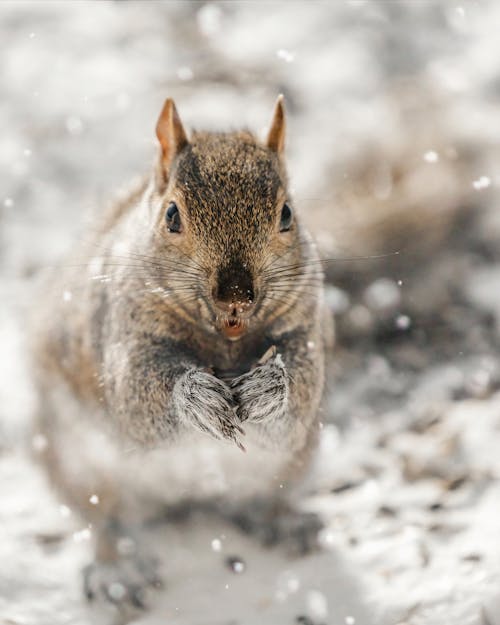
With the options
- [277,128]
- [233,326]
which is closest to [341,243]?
[277,128]

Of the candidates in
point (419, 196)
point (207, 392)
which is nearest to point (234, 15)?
point (419, 196)

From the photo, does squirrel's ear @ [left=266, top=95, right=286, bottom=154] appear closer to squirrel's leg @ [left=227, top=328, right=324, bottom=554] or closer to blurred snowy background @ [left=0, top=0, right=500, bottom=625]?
squirrel's leg @ [left=227, top=328, right=324, bottom=554]

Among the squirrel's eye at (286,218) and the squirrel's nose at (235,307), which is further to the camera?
the squirrel's eye at (286,218)

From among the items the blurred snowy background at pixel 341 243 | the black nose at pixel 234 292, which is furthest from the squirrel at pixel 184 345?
the blurred snowy background at pixel 341 243

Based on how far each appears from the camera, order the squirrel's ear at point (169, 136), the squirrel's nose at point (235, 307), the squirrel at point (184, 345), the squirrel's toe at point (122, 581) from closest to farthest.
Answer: the squirrel's nose at point (235, 307) < the squirrel at point (184, 345) < the squirrel's ear at point (169, 136) < the squirrel's toe at point (122, 581)

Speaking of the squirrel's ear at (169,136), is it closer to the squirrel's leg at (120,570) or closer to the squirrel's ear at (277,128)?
the squirrel's ear at (277,128)

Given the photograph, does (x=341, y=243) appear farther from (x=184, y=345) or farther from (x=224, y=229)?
(x=224, y=229)

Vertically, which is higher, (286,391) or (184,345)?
(184,345)
